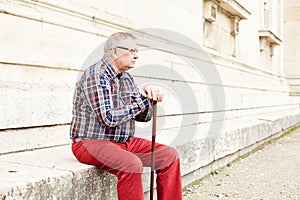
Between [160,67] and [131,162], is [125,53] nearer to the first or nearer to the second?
[131,162]

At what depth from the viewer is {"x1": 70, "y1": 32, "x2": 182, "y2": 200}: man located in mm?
2977

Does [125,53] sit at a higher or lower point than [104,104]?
higher

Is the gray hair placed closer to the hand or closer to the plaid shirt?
the plaid shirt

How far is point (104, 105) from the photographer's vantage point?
298cm

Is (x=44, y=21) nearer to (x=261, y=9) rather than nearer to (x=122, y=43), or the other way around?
(x=122, y=43)

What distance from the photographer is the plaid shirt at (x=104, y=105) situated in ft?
9.82

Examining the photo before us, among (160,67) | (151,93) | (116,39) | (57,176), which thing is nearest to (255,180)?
(160,67)

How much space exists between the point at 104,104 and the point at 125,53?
44cm

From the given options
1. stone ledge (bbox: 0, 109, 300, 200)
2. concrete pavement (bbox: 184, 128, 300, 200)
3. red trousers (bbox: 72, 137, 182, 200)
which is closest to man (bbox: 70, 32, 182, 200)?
→ red trousers (bbox: 72, 137, 182, 200)

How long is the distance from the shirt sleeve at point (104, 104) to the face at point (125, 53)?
0.20 metres

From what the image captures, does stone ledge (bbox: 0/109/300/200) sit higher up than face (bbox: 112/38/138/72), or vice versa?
face (bbox: 112/38/138/72)

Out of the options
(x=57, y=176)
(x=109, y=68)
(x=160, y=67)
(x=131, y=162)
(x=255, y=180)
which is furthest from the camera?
(x=160, y=67)

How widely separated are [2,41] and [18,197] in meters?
1.55

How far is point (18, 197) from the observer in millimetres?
2412
